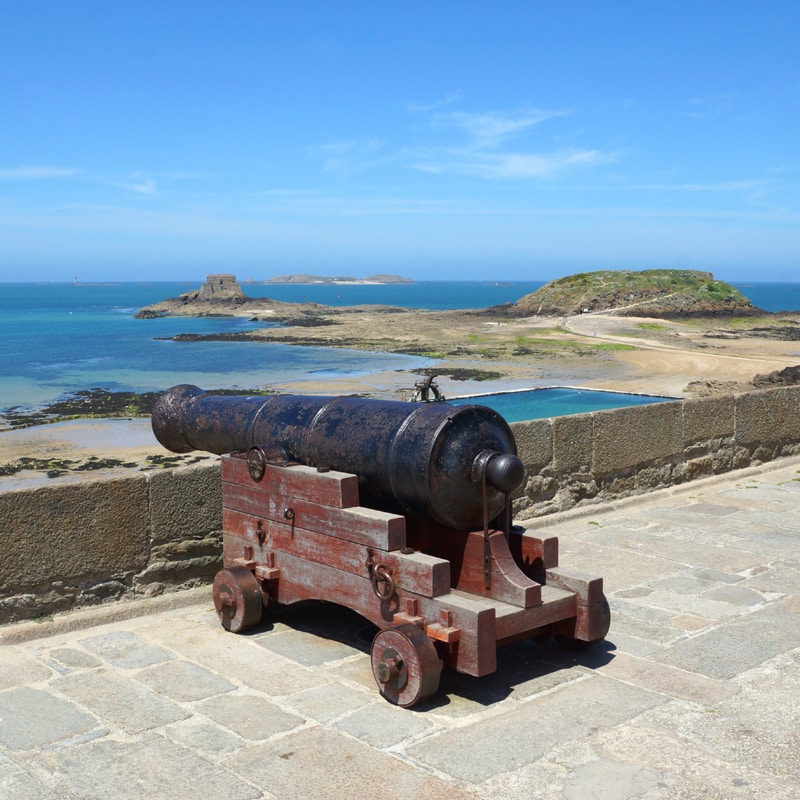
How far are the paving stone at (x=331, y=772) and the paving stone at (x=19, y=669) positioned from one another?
4.09 ft

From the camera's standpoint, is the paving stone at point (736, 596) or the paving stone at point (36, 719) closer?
the paving stone at point (36, 719)

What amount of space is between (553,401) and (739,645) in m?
23.1

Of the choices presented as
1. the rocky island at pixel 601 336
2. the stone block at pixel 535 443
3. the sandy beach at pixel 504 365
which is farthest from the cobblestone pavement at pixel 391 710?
the rocky island at pixel 601 336

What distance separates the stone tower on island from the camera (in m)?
96.5

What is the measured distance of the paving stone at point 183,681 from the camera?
4.00m

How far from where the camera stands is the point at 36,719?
147 inches

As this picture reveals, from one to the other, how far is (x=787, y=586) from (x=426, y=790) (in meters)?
3.06

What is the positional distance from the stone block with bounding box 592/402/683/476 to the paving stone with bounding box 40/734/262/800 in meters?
4.66

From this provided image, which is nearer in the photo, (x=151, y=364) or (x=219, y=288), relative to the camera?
(x=151, y=364)

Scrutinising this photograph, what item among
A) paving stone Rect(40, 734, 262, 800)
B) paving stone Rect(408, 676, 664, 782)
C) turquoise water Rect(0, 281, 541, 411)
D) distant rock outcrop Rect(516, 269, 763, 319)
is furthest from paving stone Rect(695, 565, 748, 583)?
distant rock outcrop Rect(516, 269, 763, 319)

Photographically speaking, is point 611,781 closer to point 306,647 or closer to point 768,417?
point 306,647

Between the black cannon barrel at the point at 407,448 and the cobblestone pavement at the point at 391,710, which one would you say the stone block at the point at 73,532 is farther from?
the black cannon barrel at the point at 407,448

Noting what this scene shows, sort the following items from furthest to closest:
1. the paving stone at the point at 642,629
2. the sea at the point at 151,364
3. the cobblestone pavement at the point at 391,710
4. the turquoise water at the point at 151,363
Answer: the turquoise water at the point at 151,363 → the sea at the point at 151,364 → the paving stone at the point at 642,629 → the cobblestone pavement at the point at 391,710

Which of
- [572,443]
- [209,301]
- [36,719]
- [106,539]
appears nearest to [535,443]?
[572,443]
